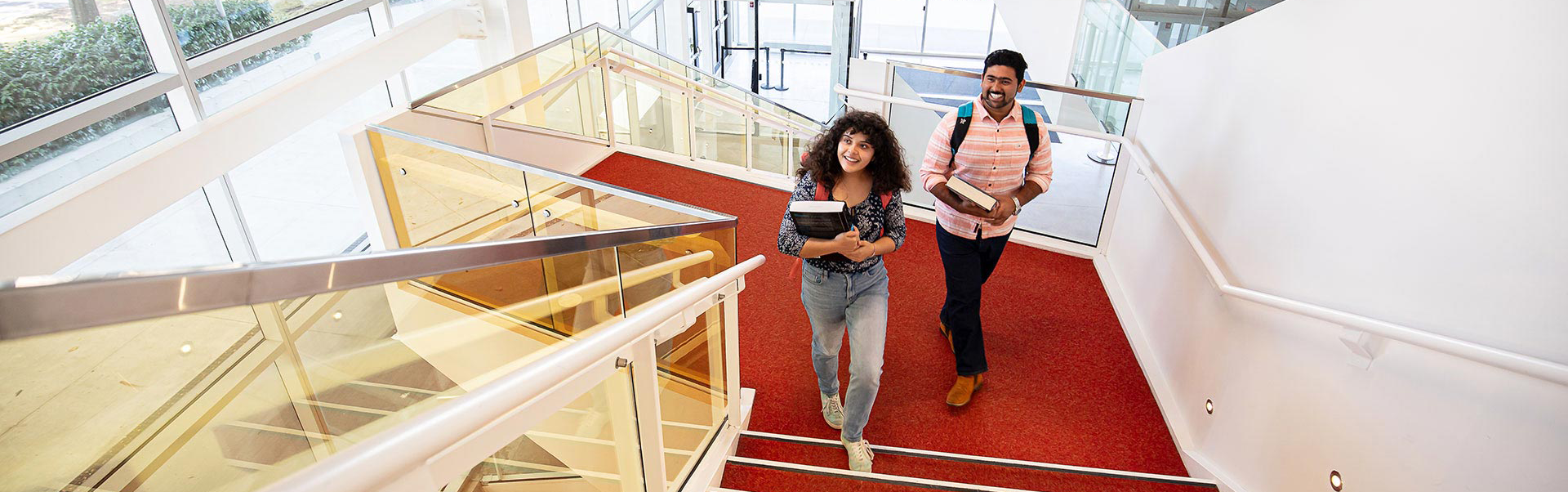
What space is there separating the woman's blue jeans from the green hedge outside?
550cm

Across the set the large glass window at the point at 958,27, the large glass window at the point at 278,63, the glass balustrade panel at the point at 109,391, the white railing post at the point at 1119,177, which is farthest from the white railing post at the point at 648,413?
the large glass window at the point at 958,27

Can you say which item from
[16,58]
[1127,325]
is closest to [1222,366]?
[1127,325]

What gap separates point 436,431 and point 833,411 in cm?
268

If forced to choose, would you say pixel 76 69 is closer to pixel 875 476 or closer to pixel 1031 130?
pixel 875 476

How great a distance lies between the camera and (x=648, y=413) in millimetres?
2059

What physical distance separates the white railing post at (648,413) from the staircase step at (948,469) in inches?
35.8

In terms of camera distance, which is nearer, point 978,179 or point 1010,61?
point 1010,61

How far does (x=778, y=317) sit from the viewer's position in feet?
14.4

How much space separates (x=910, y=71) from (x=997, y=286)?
1.68 metres

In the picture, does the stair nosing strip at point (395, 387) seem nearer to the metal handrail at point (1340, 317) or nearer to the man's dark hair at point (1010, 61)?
the metal handrail at point (1340, 317)

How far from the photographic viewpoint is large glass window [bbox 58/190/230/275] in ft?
19.4

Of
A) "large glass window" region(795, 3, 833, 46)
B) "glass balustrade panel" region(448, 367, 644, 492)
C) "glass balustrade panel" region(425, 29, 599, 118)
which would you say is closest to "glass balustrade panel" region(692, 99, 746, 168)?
"glass balustrade panel" region(425, 29, 599, 118)

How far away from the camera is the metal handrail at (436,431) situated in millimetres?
831

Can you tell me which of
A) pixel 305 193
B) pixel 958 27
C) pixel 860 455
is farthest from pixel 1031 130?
pixel 958 27
